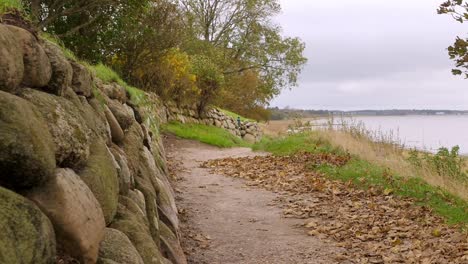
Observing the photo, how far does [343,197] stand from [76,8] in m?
6.22

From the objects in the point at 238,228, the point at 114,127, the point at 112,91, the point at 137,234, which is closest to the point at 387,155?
the point at 238,228

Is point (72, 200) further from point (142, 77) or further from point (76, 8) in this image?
point (142, 77)

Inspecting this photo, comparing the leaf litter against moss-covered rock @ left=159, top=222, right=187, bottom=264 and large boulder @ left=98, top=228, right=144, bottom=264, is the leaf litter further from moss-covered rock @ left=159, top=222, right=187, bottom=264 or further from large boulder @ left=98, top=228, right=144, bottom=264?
large boulder @ left=98, top=228, right=144, bottom=264

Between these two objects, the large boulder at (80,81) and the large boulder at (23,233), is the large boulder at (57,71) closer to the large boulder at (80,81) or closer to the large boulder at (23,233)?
the large boulder at (80,81)

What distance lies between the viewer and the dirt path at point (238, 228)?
6006mm

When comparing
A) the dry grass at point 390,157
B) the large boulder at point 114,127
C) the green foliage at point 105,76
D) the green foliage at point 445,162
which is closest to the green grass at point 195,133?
the dry grass at point 390,157

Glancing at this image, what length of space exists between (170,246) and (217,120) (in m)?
20.8

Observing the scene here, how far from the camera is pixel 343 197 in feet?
28.3

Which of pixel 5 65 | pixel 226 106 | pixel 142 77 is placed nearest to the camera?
pixel 5 65

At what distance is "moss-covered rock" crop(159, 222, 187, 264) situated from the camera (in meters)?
4.84

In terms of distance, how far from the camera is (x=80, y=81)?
4465 mm

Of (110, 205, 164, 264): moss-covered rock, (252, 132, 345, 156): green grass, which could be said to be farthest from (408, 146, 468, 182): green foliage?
(110, 205, 164, 264): moss-covered rock

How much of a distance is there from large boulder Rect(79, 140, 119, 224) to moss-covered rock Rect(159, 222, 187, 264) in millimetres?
1241

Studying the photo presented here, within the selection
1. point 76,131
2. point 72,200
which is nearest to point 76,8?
point 76,131
